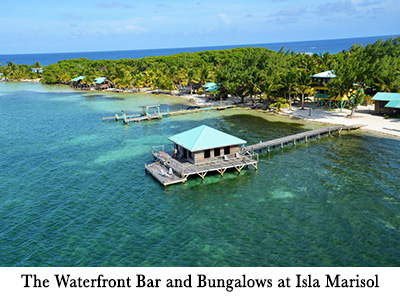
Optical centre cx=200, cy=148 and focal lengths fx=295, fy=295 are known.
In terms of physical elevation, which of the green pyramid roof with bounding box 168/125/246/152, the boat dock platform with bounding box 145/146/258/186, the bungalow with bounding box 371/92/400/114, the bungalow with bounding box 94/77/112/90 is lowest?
the boat dock platform with bounding box 145/146/258/186

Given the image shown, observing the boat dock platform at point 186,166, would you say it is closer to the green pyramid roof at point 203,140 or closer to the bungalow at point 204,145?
the bungalow at point 204,145

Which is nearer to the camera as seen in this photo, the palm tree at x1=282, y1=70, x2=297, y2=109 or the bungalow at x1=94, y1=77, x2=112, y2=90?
the palm tree at x1=282, y1=70, x2=297, y2=109

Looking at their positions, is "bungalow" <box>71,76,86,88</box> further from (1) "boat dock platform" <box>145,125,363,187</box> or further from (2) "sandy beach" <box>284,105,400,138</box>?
(1) "boat dock platform" <box>145,125,363,187</box>

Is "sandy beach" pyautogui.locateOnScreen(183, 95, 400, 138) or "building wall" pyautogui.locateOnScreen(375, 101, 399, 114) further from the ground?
"building wall" pyautogui.locateOnScreen(375, 101, 399, 114)

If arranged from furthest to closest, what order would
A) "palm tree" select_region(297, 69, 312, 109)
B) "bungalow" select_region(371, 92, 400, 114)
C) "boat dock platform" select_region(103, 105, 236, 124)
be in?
"boat dock platform" select_region(103, 105, 236, 124) < "palm tree" select_region(297, 69, 312, 109) < "bungalow" select_region(371, 92, 400, 114)

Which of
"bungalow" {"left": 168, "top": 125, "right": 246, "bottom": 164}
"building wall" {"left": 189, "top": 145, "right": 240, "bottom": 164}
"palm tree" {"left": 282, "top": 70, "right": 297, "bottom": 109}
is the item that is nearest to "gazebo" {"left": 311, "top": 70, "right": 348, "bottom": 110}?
"palm tree" {"left": 282, "top": 70, "right": 297, "bottom": 109}

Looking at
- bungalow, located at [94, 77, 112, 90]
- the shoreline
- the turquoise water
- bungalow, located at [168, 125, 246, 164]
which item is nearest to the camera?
the turquoise water

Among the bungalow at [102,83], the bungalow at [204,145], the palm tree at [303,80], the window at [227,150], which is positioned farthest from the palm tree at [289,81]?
the bungalow at [102,83]
